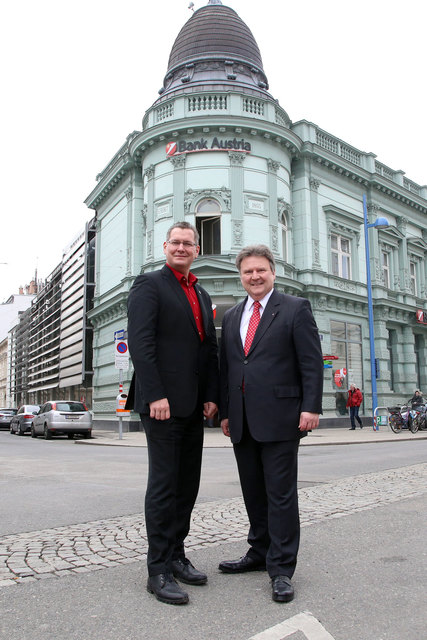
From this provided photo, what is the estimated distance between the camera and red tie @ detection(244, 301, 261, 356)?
3750 millimetres

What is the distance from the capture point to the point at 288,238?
81.9ft

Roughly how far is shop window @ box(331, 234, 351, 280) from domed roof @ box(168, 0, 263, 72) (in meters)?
9.19

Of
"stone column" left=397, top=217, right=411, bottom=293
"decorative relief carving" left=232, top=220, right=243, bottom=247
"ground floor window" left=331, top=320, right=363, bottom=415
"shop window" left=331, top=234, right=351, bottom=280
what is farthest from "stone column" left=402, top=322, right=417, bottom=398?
"decorative relief carving" left=232, top=220, right=243, bottom=247

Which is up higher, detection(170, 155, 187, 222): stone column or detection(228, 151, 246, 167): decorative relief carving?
detection(228, 151, 246, 167): decorative relief carving

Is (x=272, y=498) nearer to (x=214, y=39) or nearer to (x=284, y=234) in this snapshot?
(x=284, y=234)

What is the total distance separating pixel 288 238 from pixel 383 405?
30.5 ft

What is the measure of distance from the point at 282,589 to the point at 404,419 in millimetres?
18683

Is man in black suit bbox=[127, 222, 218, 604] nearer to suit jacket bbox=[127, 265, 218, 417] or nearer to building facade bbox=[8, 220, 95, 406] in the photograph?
suit jacket bbox=[127, 265, 218, 417]

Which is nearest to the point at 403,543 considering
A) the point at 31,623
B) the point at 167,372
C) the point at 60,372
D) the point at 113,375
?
the point at 167,372

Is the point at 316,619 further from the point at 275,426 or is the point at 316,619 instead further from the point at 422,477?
the point at 422,477

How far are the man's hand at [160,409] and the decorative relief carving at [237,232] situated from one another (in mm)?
19270

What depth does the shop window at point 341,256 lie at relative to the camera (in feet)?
89.4

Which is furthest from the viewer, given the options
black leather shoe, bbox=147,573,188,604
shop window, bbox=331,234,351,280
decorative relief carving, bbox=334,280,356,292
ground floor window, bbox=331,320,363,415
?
shop window, bbox=331,234,351,280

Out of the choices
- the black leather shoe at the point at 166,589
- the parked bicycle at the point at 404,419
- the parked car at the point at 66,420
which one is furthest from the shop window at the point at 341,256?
the black leather shoe at the point at 166,589
